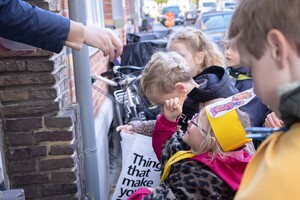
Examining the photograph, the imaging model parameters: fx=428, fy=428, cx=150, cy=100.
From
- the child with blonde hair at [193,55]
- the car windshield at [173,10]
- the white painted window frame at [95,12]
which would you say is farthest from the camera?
the car windshield at [173,10]

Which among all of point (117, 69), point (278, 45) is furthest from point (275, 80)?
point (117, 69)

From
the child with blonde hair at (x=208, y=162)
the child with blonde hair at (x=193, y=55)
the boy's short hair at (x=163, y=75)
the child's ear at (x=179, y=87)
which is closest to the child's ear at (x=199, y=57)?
the child with blonde hair at (x=193, y=55)

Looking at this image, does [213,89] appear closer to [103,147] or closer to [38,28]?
[38,28]

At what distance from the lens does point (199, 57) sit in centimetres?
315

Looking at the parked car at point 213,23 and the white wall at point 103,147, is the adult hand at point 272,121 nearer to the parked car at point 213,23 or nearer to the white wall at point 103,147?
the white wall at point 103,147

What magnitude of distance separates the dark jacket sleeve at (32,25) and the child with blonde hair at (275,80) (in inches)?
36.2

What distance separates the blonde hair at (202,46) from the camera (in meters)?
3.13

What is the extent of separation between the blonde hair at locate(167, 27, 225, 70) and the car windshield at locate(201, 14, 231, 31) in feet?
31.4

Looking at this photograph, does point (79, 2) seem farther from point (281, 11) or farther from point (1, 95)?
point (281, 11)

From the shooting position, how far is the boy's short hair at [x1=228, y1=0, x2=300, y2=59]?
97 centimetres

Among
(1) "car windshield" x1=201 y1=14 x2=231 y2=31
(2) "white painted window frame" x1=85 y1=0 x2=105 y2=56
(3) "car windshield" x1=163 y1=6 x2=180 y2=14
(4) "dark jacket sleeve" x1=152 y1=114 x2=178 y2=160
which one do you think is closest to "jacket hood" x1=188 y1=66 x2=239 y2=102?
(4) "dark jacket sleeve" x1=152 y1=114 x2=178 y2=160

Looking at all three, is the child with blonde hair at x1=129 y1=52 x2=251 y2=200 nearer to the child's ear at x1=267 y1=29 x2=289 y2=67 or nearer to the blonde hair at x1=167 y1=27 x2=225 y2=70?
the child's ear at x1=267 y1=29 x2=289 y2=67

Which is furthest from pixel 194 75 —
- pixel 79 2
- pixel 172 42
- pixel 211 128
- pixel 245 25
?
pixel 245 25

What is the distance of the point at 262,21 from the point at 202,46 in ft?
7.35
